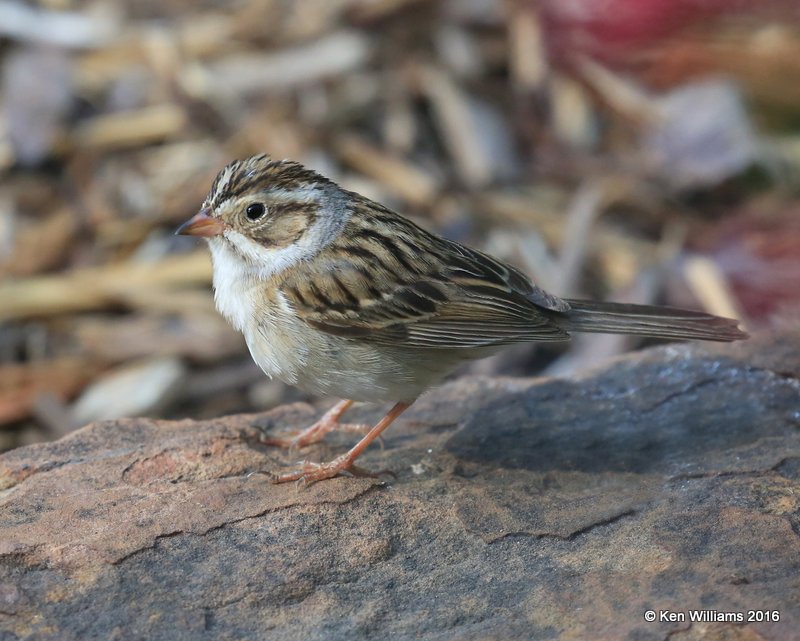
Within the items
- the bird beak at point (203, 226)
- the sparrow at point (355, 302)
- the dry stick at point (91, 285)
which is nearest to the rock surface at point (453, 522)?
the sparrow at point (355, 302)

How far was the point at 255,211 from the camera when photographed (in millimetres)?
4961

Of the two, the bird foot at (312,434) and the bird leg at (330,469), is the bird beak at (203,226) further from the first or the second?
the bird leg at (330,469)

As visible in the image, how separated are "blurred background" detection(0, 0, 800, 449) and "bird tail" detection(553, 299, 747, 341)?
1.74 m

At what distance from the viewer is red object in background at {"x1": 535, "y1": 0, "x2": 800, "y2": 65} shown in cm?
828

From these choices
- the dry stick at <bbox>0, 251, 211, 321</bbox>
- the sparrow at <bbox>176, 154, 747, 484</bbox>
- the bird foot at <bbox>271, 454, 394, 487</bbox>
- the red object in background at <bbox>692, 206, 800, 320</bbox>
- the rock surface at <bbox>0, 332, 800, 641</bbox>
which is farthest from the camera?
the dry stick at <bbox>0, 251, 211, 321</bbox>

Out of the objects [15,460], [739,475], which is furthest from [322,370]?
[739,475]

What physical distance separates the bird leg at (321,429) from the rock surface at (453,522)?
6 cm

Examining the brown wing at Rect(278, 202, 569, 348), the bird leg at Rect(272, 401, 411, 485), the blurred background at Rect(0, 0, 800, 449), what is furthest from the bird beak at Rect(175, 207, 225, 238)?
the blurred background at Rect(0, 0, 800, 449)

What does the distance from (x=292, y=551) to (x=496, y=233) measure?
396 centimetres

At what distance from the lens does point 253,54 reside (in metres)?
8.27

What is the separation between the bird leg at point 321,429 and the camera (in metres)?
4.93

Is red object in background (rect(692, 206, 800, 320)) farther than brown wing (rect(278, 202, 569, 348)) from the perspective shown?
Yes

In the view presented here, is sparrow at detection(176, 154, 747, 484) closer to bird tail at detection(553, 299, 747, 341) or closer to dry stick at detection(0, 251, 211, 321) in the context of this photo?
bird tail at detection(553, 299, 747, 341)

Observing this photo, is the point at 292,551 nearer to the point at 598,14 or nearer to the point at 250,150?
the point at 250,150
